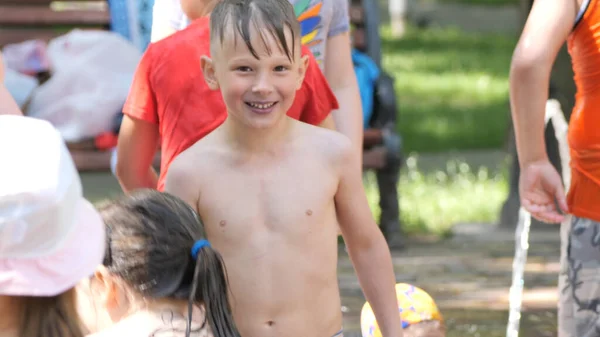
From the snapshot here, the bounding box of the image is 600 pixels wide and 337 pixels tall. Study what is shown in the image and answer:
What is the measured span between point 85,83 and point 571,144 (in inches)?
155

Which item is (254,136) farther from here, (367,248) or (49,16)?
(49,16)

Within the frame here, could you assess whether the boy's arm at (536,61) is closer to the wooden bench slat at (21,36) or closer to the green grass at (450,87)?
the wooden bench slat at (21,36)

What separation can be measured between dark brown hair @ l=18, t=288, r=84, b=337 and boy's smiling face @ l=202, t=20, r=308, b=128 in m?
0.68

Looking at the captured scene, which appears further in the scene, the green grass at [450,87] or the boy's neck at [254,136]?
the green grass at [450,87]

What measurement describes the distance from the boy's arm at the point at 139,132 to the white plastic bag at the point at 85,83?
9.89 feet

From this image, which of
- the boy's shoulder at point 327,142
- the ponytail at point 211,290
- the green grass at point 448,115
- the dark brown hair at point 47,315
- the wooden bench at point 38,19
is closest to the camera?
the dark brown hair at point 47,315

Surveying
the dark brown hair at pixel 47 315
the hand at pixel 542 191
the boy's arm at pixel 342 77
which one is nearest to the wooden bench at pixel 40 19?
the boy's arm at pixel 342 77

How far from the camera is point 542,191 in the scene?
10.8 feet

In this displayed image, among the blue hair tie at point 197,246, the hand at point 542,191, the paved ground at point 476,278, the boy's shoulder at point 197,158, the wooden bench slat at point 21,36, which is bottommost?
the paved ground at point 476,278

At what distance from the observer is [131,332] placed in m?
2.37

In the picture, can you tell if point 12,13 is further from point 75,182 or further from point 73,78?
point 75,182

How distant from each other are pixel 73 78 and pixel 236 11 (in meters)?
4.12

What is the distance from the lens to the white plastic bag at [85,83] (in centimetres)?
635

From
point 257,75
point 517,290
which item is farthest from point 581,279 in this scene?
point 517,290
